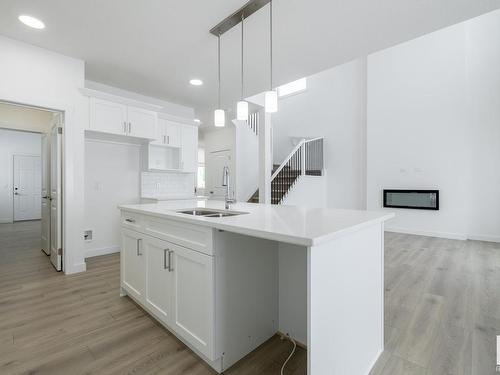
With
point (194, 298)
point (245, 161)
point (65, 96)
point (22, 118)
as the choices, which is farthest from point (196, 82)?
point (22, 118)

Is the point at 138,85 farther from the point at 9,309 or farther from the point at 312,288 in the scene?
the point at 312,288

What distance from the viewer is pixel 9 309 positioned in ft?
7.18

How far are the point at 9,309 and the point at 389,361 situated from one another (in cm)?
307

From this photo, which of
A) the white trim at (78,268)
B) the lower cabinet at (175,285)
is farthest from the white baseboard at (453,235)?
the white trim at (78,268)

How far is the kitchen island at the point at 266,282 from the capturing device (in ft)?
3.62

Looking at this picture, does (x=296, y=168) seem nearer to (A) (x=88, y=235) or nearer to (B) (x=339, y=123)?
(B) (x=339, y=123)

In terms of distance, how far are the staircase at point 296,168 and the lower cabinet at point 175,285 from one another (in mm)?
4216

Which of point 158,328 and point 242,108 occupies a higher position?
point 242,108

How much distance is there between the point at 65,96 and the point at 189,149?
206 centimetres

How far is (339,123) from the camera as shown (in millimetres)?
6777

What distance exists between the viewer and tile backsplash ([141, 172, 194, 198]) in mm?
4413

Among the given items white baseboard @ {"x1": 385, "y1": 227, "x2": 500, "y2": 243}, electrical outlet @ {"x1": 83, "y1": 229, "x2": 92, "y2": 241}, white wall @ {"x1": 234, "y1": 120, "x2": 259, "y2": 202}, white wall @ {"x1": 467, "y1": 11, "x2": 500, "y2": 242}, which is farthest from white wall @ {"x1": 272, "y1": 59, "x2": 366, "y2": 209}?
electrical outlet @ {"x1": 83, "y1": 229, "x2": 92, "y2": 241}

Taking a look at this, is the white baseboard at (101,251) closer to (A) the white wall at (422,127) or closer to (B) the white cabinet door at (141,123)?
(B) the white cabinet door at (141,123)

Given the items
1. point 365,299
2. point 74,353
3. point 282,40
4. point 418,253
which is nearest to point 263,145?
point 282,40
